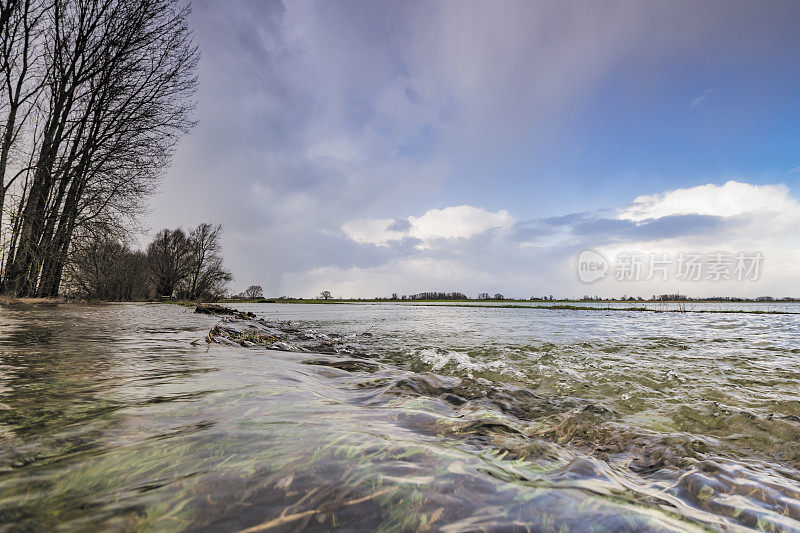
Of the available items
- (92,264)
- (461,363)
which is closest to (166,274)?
(92,264)

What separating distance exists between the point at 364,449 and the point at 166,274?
1994 inches

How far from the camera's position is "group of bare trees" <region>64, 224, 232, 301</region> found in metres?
18.5

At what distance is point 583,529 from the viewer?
3.51 ft

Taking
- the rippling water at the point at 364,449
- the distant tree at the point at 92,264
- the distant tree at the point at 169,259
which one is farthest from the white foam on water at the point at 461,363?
the distant tree at the point at 169,259

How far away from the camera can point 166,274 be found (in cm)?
4216

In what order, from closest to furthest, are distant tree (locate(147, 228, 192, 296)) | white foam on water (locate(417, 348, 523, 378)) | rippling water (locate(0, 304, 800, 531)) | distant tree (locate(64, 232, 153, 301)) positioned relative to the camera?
1. rippling water (locate(0, 304, 800, 531))
2. white foam on water (locate(417, 348, 523, 378))
3. distant tree (locate(64, 232, 153, 301))
4. distant tree (locate(147, 228, 192, 296))

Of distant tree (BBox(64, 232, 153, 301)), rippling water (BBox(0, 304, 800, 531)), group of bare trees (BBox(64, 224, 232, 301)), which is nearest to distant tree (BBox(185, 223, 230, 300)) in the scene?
group of bare trees (BBox(64, 224, 232, 301))

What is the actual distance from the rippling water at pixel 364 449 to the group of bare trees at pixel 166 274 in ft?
60.4

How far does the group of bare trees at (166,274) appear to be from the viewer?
18.5 m

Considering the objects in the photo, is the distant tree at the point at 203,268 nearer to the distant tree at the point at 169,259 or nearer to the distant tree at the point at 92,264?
the distant tree at the point at 169,259

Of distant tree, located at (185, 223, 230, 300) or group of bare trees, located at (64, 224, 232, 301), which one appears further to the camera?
distant tree, located at (185, 223, 230, 300)

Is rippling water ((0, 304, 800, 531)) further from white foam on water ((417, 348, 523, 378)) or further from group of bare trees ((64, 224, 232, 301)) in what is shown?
group of bare trees ((64, 224, 232, 301))

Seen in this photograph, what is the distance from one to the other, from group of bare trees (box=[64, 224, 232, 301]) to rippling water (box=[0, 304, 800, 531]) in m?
18.4

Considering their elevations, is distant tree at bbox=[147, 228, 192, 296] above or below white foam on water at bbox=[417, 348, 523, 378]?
above
